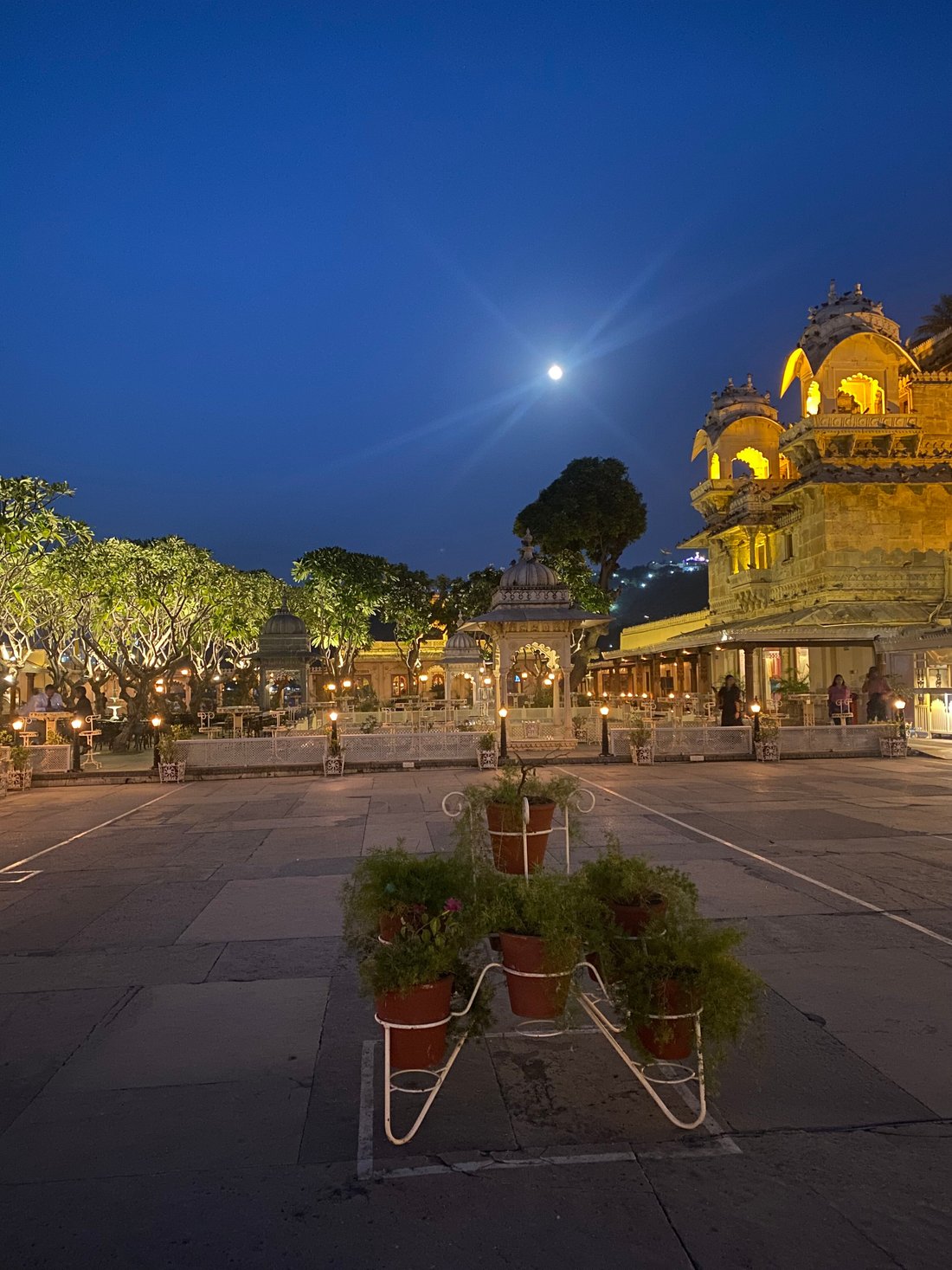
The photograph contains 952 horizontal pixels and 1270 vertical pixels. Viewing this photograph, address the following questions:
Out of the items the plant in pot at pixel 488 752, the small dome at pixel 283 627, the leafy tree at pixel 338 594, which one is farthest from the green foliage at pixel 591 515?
the plant in pot at pixel 488 752

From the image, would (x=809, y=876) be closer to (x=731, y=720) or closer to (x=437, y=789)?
(x=437, y=789)

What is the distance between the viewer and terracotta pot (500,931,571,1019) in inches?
154

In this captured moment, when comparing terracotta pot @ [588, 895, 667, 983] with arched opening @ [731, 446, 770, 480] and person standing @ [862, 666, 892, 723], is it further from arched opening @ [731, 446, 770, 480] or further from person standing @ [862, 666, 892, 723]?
arched opening @ [731, 446, 770, 480]

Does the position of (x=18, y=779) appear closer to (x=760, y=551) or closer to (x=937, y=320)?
(x=760, y=551)

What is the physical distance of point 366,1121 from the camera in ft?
12.9

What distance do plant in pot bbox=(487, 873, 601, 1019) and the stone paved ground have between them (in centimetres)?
56

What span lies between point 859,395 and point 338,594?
25.1 m

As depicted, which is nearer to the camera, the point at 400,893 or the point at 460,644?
the point at 400,893

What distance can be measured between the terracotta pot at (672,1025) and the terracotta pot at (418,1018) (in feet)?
3.01

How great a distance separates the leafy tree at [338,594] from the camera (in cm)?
4369

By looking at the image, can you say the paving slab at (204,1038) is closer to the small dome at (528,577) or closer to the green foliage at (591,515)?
the small dome at (528,577)

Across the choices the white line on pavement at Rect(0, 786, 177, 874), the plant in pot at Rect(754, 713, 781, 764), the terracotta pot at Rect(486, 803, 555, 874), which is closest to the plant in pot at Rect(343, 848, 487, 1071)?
the terracotta pot at Rect(486, 803, 555, 874)

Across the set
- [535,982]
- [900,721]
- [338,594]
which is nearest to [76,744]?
[535,982]

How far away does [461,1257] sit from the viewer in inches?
118
